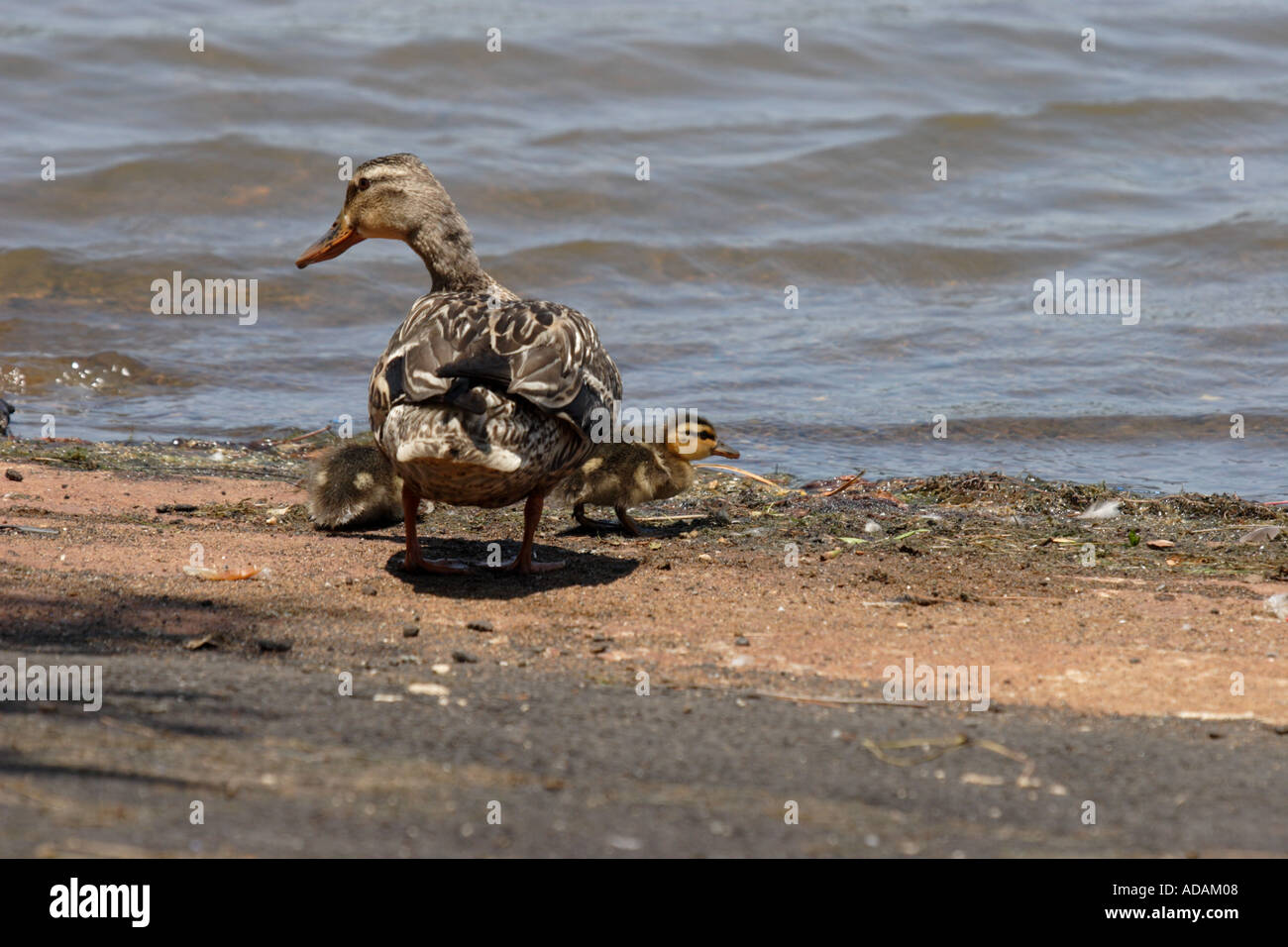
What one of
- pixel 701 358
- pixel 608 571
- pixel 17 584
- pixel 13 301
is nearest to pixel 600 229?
pixel 701 358

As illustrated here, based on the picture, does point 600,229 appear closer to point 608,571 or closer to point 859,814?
point 608,571

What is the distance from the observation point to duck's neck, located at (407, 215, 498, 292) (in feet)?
26.0

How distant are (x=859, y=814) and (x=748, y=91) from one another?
17928 millimetres

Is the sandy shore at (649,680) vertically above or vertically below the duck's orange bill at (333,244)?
below

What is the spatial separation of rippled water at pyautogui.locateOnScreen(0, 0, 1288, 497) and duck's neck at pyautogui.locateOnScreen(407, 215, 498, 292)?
9.88 ft

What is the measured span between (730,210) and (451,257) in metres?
9.11

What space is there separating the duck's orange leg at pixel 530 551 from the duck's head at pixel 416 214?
173cm

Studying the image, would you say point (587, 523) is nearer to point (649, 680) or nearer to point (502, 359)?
point (502, 359)

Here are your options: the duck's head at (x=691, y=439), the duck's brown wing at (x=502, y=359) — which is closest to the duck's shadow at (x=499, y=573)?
the duck's brown wing at (x=502, y=359)

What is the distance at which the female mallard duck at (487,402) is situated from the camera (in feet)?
19.1

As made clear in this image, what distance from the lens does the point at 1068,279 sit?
48.9 ft

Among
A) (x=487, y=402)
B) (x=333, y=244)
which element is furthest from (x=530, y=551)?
(x=333, y=244)

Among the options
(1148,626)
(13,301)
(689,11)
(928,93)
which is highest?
(689,11)

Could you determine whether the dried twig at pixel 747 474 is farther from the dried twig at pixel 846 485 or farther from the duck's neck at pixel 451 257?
the duck's neck at pixel 451 257
